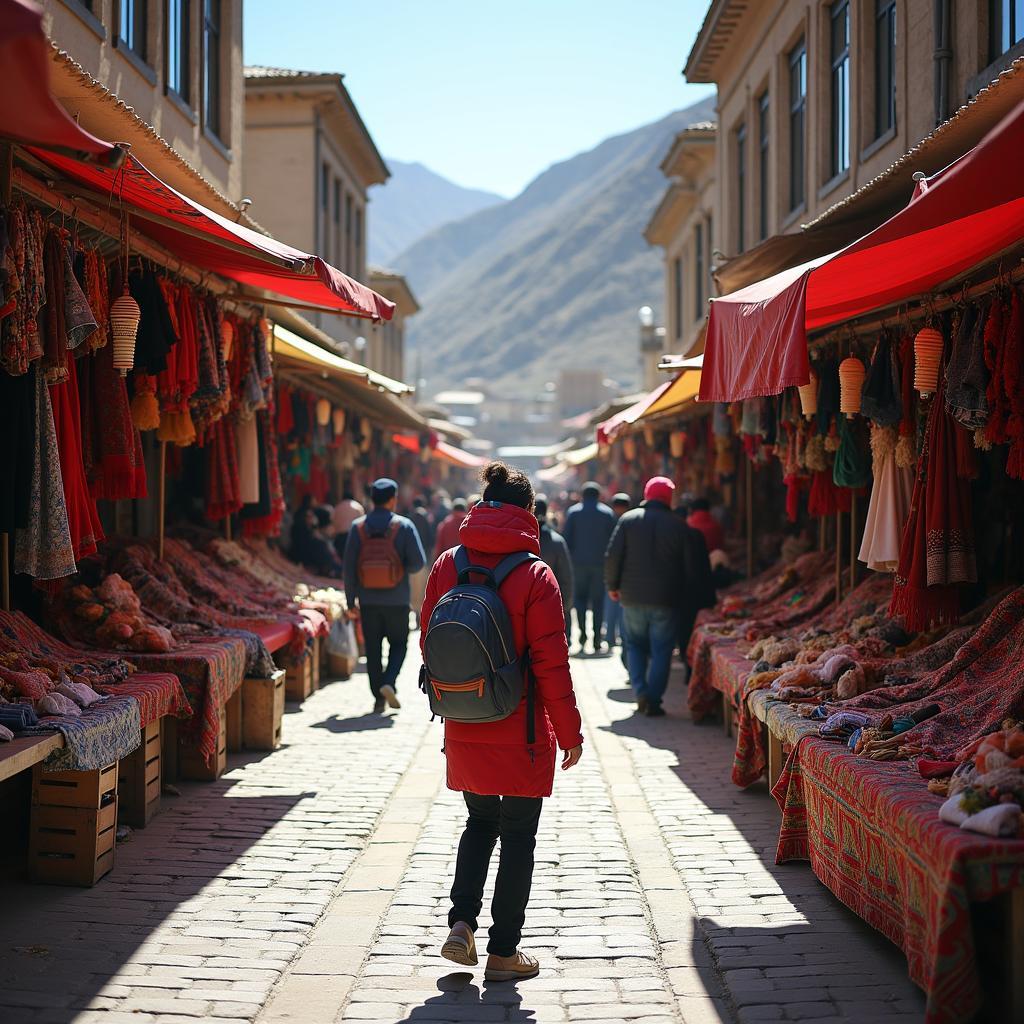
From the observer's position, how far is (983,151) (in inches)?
153

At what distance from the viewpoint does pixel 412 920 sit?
5.54 m

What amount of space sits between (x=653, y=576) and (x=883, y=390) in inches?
152

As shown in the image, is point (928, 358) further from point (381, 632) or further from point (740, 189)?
point (740, 189)

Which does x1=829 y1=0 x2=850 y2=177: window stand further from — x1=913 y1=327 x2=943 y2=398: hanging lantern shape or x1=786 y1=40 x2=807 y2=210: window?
x1=913 y1=327 x2=943 y2=398: hanging lantern shape

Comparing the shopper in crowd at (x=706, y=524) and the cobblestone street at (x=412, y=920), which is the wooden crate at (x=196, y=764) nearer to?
the cobblestone street at (x=412, y=920)

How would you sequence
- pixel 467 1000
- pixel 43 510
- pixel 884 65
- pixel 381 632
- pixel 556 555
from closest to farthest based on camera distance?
pixel 467 1000 < pixel 43 510 < pixel 381 632 < pixel 884 65 < pixel 556 555

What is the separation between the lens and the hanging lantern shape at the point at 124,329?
705 centimetres

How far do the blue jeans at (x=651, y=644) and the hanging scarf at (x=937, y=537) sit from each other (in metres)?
4.02

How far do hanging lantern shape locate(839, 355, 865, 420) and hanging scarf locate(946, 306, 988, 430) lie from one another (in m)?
1.48

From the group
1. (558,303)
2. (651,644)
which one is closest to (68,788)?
(651,644)

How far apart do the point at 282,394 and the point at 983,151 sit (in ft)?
33.3

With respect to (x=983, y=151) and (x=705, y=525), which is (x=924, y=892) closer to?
(x=983, y=151)

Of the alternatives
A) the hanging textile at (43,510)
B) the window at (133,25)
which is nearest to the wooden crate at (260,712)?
the hanging textile at (43,510)

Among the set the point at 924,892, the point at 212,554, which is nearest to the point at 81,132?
the point at 924,892
